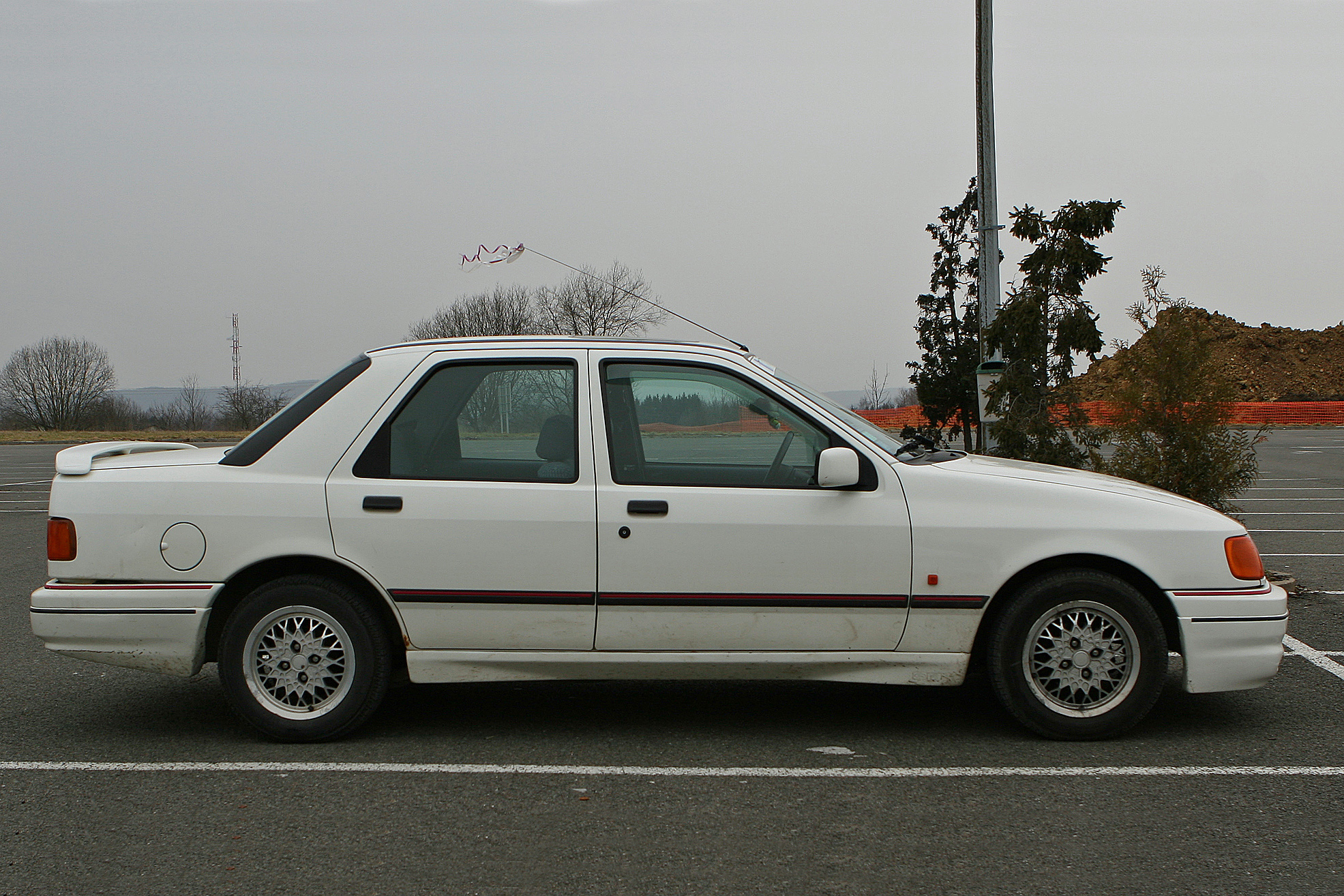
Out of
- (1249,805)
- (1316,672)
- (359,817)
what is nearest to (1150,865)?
(1249,805)

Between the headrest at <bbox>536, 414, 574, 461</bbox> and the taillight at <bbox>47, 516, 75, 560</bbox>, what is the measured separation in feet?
6.44

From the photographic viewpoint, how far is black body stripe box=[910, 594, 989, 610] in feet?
14.8

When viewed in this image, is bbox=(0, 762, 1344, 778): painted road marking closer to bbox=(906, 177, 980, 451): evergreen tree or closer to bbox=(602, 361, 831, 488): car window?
bbox=(602, 361, 831, 488): car window

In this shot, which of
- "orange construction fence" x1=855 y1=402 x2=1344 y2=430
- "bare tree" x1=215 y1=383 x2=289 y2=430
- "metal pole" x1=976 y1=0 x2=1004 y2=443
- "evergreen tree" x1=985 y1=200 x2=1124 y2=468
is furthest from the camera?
"bare tree" x1=215 y1=383 x2=289 y2=430

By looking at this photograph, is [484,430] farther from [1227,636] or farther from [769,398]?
[1227,636]

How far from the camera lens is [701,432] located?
466cm

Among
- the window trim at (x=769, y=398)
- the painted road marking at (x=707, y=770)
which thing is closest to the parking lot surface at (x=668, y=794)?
the painted road marking at (x=707, y=770)

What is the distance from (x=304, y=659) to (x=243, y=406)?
71470 mm

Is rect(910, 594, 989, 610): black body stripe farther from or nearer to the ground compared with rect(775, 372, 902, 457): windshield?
nearer to the ground

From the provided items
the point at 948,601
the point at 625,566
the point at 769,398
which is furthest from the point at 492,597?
the point at 948,601

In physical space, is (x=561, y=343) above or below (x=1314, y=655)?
above

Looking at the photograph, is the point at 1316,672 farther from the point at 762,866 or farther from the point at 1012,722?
the point at 762,866

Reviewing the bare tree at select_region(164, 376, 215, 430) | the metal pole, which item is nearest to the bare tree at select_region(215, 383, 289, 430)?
the bare tree at select_region(164, 376, 215, 430)

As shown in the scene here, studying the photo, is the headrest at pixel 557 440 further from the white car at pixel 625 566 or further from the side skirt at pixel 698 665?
the side skirt at pixel 698 665
